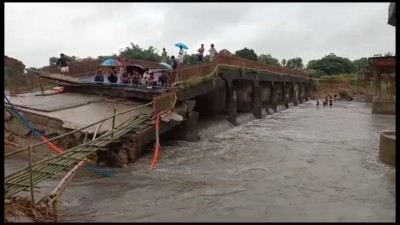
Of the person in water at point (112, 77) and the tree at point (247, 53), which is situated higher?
the tree at point (247, 53)

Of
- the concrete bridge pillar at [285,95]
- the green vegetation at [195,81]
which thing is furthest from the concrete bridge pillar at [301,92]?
the green vegetation at [195,81]

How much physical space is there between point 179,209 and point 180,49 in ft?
48.5

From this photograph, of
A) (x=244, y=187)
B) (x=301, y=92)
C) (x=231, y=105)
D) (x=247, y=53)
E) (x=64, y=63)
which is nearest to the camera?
(x=244, y=187)

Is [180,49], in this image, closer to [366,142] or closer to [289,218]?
[366,142]

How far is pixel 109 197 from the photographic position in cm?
1088

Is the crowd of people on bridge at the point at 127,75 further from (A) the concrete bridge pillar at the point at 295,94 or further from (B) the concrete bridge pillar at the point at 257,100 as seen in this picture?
(A) the concrete bridge pillar at the point at 295,94

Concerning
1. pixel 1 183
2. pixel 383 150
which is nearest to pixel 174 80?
pixel 383 150

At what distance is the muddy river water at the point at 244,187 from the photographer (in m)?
9.45

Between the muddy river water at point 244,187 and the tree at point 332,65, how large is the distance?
3202 inches

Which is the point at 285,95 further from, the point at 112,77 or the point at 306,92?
the point at 112,77

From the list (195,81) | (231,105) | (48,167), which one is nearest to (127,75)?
(195,81)

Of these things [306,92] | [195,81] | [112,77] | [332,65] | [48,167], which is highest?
[332,65]

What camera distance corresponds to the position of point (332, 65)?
318 feet

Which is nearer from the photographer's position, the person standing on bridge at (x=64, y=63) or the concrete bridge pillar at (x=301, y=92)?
the person standing on bridge at (x=64, y=63)
